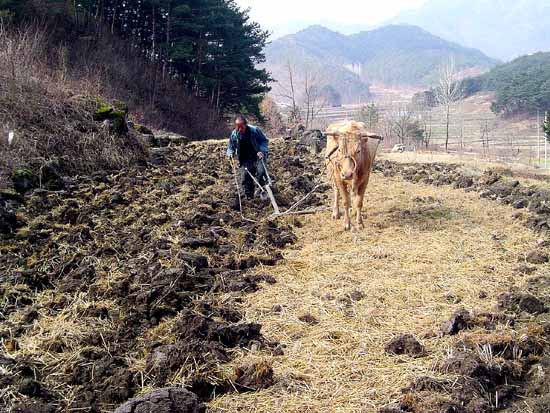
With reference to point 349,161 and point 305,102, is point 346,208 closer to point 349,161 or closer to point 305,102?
point 349,161

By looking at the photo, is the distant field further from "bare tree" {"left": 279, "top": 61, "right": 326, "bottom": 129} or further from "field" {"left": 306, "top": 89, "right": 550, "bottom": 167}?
"bare tree" {"left": 279, "top": 61, "right": 326, "bottom": 129}

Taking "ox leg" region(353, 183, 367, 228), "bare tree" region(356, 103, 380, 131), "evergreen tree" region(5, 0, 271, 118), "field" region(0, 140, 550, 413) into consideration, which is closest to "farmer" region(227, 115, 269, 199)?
"field" region(0, 140, 550, 413)

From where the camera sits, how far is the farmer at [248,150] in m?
8.55

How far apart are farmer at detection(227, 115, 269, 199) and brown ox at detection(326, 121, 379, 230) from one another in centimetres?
139

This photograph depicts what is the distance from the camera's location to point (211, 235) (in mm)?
6410

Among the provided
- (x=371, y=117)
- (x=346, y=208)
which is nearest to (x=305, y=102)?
(x=371, y=117)

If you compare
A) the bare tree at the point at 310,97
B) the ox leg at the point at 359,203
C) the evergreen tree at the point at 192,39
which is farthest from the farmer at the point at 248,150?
the bare tree at the point at 310,97

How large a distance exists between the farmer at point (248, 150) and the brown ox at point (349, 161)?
1394 millimetres

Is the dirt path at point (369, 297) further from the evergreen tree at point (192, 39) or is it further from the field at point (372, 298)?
the evergreen tree at point (192, 39)

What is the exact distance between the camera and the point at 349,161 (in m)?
7.03

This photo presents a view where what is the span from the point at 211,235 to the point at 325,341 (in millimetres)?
2819

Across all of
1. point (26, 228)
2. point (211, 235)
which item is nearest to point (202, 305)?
point (211, 235)

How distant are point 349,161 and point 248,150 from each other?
2.45 metres

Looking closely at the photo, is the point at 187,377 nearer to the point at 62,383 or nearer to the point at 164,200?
the point at 62,383
